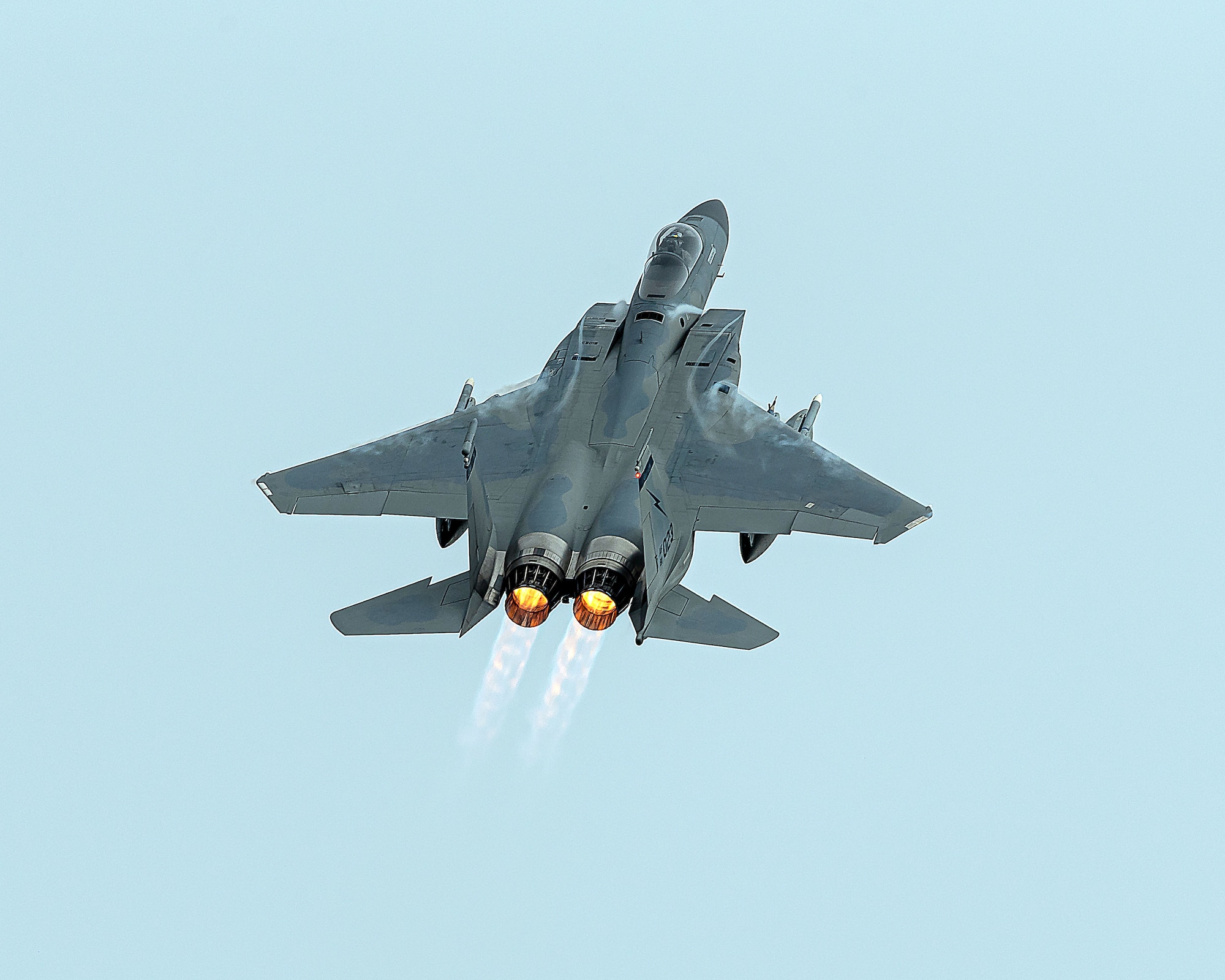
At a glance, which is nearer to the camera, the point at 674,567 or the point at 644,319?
the point at 674,567

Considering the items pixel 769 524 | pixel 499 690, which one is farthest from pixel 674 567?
pixel 499 690

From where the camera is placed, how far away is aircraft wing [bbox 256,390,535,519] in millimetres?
31281

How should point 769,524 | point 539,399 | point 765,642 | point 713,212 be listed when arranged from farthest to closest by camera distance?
point 713,212, point 539,399, point 769,524, point 765,642

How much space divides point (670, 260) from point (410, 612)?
11.3m

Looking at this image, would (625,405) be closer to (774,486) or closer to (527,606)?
(774,486)

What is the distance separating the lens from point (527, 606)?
1145 inches

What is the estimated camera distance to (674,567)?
30.1 m

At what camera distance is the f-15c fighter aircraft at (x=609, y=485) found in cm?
2891

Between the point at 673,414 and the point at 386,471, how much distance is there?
18.6ft

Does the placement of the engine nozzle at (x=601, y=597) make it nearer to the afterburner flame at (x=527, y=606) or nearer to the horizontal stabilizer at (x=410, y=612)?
the afterburner flame at (x=527, y=606)

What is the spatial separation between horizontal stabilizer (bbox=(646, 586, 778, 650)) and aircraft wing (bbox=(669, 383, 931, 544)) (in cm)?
210

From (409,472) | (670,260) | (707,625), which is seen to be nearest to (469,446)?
(409,472)

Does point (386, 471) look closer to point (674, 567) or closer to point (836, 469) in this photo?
point (674, 567)

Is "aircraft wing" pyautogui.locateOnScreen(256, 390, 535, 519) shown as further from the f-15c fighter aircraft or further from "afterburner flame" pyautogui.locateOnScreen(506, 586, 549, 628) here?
"afterburner flame" pyautogui.locateOnScreen(506, 586, 549, 628)
